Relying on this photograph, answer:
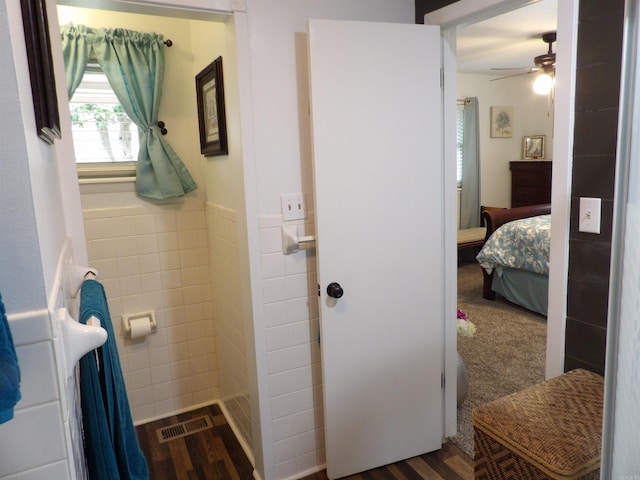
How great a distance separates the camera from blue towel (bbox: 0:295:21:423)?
1.93 ft

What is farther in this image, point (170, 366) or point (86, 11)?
point (170, 366)

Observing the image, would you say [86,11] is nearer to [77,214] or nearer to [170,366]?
[77,214]

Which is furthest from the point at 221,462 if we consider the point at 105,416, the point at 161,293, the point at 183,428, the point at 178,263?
the point at 105,416

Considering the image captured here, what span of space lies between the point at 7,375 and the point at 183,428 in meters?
2.35

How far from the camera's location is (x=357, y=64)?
195 cm

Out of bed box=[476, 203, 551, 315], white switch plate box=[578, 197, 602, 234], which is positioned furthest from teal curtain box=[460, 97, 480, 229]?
white switch plate box=[578, 197, 602, 234]

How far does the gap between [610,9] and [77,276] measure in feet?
5.90

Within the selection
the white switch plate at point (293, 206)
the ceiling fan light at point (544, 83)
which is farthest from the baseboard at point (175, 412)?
the ceiling fan light at point (544, 83)

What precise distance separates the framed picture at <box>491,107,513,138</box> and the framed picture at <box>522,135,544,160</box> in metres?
0.26

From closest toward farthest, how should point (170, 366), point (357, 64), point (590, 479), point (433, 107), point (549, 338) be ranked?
1. point (590, 479)
2. point (549, 338)
3. point (357, 64)
4. point (433, 107)
5. point (170, 366)

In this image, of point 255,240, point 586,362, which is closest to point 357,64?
point 255,240

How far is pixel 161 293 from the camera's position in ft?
9.03

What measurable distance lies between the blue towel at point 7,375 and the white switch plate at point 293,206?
1496 millimetres

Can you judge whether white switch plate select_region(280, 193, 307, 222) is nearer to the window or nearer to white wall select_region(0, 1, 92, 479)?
the window
